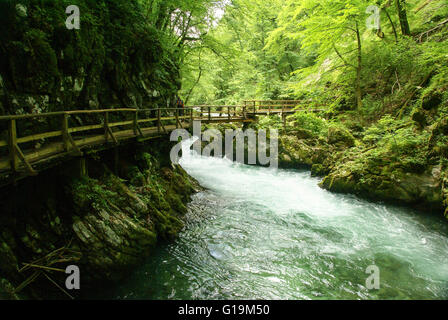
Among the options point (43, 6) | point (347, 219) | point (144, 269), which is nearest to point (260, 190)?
point (347, 219)

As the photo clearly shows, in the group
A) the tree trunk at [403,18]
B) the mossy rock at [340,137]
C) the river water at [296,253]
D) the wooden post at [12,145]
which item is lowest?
the river water at [296,253]

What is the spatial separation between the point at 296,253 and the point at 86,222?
5802mm

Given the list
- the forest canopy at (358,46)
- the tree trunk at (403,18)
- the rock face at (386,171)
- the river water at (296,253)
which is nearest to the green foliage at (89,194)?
the river water at (296,253)

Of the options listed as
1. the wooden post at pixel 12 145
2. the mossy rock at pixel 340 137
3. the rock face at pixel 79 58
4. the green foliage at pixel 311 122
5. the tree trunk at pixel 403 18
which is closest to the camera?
the wooden post at pixel 12 145

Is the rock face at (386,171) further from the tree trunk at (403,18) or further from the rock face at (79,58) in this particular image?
the rock face at (79,58)

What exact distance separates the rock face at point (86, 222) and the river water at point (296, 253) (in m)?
0.69

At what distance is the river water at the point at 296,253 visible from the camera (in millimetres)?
5699

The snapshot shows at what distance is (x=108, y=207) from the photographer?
6.38m

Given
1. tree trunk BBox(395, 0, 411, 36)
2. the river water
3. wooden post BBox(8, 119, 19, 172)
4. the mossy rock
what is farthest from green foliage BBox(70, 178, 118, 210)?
tree trunk BBox(395, 0, 411, 36)

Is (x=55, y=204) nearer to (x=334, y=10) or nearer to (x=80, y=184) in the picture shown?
(x=80, y=184)

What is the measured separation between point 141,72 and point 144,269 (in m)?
7.73

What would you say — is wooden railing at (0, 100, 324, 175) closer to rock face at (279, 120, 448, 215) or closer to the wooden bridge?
the wooden bridge

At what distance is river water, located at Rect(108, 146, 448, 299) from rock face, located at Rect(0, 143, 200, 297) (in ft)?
2.26

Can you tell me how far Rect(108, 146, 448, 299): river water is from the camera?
5.70 metres
